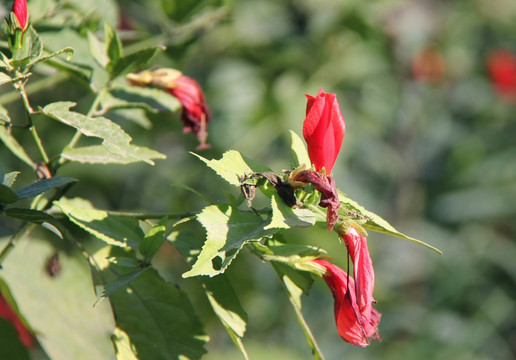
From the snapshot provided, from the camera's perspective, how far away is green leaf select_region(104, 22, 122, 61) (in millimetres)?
789

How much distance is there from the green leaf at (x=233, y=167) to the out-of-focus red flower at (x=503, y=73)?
2.07 m

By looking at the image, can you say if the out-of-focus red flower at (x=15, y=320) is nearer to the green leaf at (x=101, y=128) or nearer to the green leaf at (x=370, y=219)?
the green leaf at (x=101, y=128)

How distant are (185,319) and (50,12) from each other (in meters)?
0.49

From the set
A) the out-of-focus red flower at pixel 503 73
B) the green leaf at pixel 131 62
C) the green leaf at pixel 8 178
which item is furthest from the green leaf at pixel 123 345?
the out-of-focus red flower at pixel 503 73

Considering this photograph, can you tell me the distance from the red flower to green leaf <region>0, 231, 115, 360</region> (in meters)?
0.43

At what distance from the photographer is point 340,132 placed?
68cm

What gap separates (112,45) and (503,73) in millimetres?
2022

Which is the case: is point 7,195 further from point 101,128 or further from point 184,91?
point 184,91

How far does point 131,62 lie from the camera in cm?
78

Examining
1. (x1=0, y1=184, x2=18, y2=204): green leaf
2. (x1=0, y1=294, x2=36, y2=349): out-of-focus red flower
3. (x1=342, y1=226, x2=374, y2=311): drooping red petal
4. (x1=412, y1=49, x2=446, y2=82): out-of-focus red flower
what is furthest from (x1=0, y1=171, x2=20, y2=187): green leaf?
(x1=412, y1=49, x2=446, y2=82): out-of-focus red flower

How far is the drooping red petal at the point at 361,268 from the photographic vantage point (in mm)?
631

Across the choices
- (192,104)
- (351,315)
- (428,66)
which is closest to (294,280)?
(351,315)

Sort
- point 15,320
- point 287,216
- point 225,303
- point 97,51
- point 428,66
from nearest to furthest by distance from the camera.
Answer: point 287,216 → point 225,303 → point 97,51 → point 15,320 → point 428,66

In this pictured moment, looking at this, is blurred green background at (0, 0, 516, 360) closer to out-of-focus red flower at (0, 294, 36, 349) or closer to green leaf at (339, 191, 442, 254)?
out-of-focus red flower at (0, 294, 36, 349)
